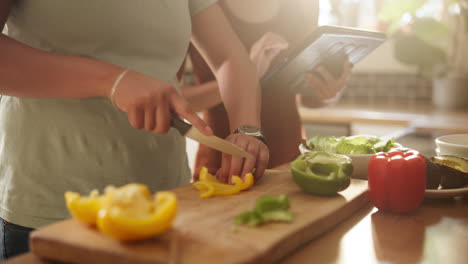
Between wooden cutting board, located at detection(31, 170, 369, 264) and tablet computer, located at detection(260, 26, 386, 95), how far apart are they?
0.51 m

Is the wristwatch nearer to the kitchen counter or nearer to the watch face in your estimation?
the watch face

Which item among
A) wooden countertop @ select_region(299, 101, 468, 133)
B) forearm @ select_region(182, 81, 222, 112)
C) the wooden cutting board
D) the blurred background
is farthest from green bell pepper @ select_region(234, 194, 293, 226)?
wooden countertop @ select_region(299, 101, 468, 133)

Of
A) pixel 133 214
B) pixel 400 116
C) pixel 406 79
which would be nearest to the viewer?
pixel 133 214

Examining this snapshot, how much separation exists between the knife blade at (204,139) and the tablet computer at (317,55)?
0.40m

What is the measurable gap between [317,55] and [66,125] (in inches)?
29.2

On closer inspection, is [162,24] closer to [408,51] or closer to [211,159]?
[211,159]

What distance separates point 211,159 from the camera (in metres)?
1.65

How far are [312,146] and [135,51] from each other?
45 centimetres

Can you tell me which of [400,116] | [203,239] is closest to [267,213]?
[203,239]

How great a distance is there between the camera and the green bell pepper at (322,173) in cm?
95

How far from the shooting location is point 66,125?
997 millimetres

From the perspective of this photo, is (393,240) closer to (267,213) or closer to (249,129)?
(267,213)

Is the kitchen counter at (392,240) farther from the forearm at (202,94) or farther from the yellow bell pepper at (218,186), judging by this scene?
the forearm at (202,94)

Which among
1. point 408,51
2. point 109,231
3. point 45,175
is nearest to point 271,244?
point 109,231
